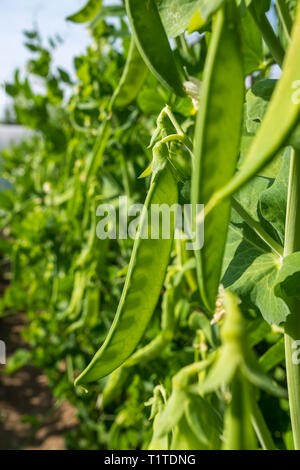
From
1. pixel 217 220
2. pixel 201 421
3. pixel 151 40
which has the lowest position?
pixel 201 421

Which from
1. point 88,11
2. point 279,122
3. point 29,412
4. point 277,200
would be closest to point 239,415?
point 279,122

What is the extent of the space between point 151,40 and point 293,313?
0.29 m

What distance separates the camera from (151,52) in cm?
36

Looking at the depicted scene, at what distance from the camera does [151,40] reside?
367mm

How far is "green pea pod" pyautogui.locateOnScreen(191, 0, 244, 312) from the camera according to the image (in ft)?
0.86

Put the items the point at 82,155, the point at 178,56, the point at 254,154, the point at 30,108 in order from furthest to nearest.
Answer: the point at 30,108, the point at 82,155, the point at 178,56, the point at 254,154

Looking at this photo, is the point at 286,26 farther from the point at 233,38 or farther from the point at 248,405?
the point at 248,405

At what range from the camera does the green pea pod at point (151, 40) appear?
363 millimetres

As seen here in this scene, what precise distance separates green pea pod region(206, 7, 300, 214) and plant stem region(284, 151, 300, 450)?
17 centimetres

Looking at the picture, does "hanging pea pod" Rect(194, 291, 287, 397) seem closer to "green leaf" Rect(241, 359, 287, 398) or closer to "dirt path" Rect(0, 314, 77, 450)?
"green leaf" Rect(241, 359, 287, 398)

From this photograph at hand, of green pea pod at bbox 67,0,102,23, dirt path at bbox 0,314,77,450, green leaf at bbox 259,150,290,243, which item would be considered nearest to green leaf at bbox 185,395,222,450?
green leaf at bbox 259,150,290,243

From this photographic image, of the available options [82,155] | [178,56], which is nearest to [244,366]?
[178,56]

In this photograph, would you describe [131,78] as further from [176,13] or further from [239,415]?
[239,415]
